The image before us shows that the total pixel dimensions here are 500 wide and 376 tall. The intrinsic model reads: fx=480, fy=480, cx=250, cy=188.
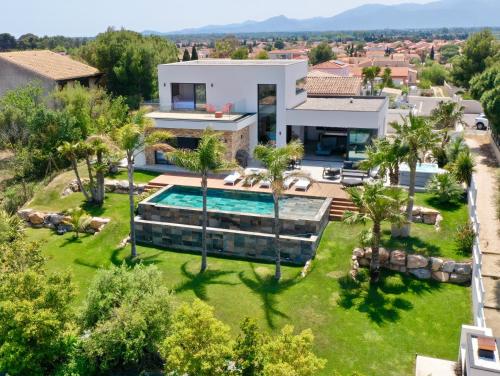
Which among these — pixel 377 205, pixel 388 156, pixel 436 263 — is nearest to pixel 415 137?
pixel 388 156

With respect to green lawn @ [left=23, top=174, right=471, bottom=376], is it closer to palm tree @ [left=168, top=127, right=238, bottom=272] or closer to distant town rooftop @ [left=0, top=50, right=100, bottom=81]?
palm tree @ [left=168, top=127, right=238, bottom=272]

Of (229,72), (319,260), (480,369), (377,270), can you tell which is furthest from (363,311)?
(229,72)

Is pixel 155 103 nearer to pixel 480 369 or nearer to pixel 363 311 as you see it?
pixel 363 311

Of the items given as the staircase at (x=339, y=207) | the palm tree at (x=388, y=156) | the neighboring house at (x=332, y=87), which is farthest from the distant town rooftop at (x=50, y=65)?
the palm tree at (x=388, y=156)

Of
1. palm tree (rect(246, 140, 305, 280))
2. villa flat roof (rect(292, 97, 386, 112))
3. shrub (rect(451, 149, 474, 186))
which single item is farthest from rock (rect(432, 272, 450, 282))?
villa flat roof (rect(292, 97, 386, 112))

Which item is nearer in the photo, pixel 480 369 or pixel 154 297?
pixel 480 369

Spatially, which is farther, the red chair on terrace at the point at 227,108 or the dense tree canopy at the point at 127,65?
the dense tree canopy at the point at 127,65

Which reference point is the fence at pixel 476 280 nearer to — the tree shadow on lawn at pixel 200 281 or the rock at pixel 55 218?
the tree shadow on lawn at pixel 200 281
